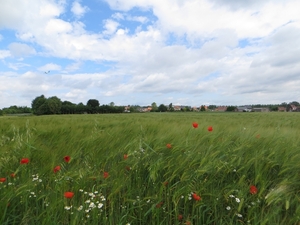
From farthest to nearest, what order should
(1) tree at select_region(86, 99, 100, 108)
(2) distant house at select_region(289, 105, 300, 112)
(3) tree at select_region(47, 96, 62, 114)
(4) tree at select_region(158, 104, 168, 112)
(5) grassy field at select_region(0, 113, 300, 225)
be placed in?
1. (4) tree at select_region(158, 104, 168, 112)
2. (1) tree at select_region(86, 99, 100, 108)
3. (2) distant house at select_region(289, 105, 300, 112)
4. (3) tree at select_region(47, 96, 62, 114)
5. (5) grassy field at select_region(0, 113, 300, 225)

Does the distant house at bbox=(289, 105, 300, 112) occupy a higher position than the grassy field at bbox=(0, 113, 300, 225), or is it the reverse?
the distant house at bbox=(289, 105, 300, 112)

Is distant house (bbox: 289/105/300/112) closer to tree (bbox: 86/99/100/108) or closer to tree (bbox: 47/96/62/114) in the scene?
tree (bbox: 86/99/100/108)

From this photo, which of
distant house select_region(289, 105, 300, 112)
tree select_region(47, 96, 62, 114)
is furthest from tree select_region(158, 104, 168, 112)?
distant house select_region(289, 105, 300, 112)

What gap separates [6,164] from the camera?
6.87ft

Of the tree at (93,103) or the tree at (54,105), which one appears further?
the tree at (93,103)

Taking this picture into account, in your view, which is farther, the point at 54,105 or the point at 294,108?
the point at 294,108

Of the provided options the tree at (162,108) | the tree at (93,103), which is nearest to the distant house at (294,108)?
the tree at (162,108)

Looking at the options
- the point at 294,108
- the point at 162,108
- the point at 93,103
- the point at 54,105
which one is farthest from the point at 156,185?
the point at 294,108

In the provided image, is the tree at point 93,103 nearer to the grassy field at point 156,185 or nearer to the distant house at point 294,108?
the distant house at point 294,108

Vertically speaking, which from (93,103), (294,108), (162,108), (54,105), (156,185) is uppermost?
(93,103)

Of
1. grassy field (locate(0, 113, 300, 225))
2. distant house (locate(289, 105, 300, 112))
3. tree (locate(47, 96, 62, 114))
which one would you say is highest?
tree (locate(47, 96, 62, 114))

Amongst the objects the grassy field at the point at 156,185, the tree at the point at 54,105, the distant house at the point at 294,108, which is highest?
the tree at the point at 54,105

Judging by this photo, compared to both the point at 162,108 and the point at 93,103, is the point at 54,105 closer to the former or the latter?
the point at 93,103

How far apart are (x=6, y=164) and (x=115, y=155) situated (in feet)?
3.60
